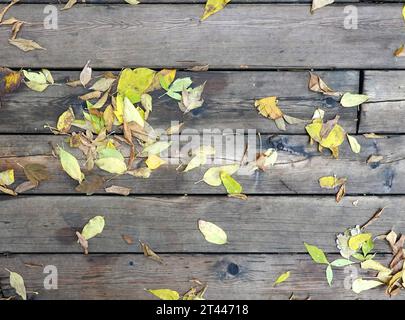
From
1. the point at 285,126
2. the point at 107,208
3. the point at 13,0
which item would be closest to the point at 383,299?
the point at 285,126

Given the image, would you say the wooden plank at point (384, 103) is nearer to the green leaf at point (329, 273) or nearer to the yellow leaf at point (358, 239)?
the yellow leaf at point (358, 239)

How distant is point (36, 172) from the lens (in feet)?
5.22

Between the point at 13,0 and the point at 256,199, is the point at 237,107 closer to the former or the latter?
the point at 256,199

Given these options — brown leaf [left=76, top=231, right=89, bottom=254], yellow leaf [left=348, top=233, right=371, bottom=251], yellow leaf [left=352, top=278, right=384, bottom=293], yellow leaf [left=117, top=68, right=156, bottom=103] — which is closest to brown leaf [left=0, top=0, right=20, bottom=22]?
yellow leaf [left=117, top=68, right=156, bottom=103]

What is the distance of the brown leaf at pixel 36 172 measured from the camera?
159 cm

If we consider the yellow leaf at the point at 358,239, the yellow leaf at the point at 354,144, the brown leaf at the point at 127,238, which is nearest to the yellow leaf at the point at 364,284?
the yellow leaf at the point at 358,239

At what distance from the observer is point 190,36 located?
5.08 ft

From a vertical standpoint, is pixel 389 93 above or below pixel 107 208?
above

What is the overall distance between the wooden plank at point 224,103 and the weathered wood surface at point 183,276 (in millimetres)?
479

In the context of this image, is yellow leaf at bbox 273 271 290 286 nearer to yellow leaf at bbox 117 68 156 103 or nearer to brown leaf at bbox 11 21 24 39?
yellow leaf at bbox 117 68 156 103

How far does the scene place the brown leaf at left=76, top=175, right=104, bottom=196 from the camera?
5.23ft

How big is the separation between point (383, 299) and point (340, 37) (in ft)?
3.16

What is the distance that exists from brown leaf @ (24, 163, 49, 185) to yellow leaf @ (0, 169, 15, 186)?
0.16 feet

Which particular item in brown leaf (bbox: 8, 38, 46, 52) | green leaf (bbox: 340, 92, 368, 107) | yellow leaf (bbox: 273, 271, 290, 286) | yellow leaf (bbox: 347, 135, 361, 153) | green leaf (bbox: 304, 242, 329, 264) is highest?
brown leaf (bbox: 8, 38, 46, 52)
